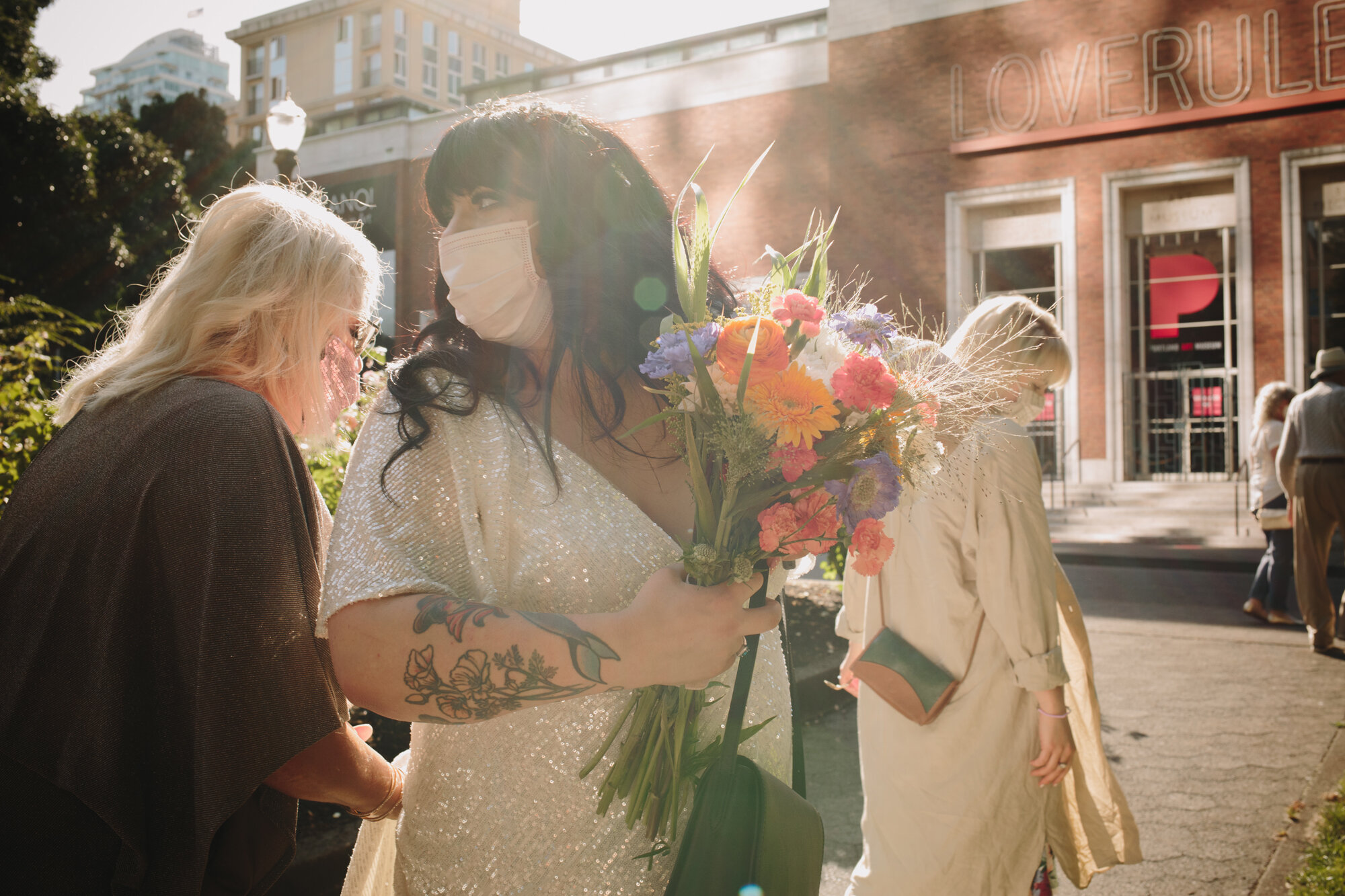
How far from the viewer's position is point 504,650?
1.33m

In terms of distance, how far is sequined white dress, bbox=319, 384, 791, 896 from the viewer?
1441mm

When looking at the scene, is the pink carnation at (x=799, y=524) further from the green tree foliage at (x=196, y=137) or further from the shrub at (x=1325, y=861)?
the green tree foliage at (x=196, y=137)

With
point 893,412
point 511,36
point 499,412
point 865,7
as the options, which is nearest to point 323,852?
point 499,412

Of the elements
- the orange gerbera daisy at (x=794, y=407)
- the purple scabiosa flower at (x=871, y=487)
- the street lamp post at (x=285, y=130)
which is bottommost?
the purple scabiosa flower at (x=871, y=487)

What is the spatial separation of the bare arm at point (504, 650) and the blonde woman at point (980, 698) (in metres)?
1.41

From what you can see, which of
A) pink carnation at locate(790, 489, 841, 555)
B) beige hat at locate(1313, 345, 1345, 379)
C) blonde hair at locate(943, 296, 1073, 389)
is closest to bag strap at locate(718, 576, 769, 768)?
pink carnation at locate(790, 489, 841, 555)

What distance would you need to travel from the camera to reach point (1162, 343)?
1953 cm

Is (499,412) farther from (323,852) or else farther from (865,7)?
(865,7)

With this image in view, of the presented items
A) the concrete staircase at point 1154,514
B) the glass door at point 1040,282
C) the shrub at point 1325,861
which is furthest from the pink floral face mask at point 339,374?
the glass door at point 1040,282

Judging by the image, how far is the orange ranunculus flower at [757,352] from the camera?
1.35m

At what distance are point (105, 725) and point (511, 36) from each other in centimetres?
6573

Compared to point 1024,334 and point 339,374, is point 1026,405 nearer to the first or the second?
point 1024,334

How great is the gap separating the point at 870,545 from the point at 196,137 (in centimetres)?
4152

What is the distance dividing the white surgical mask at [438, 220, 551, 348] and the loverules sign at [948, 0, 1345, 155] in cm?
2037
